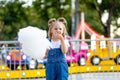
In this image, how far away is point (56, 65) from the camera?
21.1ft

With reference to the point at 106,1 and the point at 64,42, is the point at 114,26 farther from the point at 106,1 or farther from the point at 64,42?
the point at 64,42

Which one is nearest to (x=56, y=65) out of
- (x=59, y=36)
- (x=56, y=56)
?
(x=56, y=56)

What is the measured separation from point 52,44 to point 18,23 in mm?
31201

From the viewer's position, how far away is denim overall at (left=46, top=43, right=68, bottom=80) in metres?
6.42

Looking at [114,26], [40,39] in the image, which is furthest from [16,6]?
[40,39]

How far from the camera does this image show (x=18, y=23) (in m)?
A: 37.4

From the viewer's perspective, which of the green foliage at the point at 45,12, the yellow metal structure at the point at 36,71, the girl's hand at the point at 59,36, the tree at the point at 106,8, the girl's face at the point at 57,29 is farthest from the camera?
the green foliage at the point at 45,12

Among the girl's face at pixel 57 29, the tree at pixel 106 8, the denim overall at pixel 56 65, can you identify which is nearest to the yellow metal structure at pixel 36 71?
the denim overall at pixel 56 65

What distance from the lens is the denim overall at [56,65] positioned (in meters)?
6.42

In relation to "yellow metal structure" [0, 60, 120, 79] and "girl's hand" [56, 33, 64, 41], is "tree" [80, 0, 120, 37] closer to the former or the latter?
"yellow metal structure" [0, 60, 120, 79]

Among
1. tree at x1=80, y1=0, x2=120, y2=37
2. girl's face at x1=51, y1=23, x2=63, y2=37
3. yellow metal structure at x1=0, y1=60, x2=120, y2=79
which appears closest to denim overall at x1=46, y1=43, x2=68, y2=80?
girl's face at x1=51, y1=23, x2=63, y2=37

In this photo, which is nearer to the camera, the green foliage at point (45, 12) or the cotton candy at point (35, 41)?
the cotton candy at point (35, 41)

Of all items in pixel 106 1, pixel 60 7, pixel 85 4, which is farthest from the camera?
pixel 60 7

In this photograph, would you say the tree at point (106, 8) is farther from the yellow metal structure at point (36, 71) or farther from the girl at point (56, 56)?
the girl at point (56, 56)
